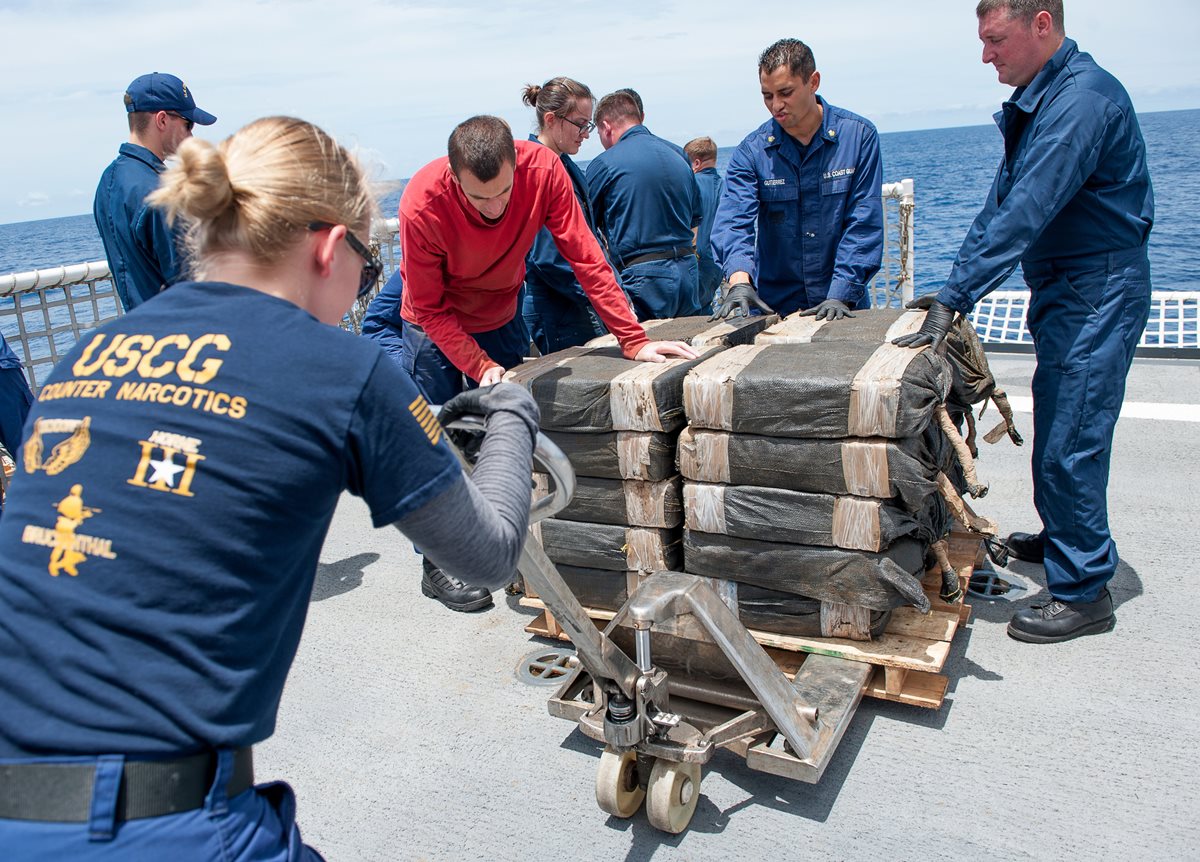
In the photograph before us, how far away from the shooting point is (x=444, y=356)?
13.2 feet

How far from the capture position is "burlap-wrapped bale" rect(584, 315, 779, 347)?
3.65 metres

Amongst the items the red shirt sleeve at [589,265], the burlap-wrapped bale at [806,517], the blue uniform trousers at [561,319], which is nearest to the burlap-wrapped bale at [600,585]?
the burlap-wrapped bale at [806,517]

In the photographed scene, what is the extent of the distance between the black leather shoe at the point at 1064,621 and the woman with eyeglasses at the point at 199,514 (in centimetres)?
275

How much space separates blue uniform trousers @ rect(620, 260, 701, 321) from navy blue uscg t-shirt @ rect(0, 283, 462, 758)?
404 centimetres

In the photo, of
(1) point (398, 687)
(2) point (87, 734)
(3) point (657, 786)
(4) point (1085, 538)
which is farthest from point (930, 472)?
(2) point (87, 734)

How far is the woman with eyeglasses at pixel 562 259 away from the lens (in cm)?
477

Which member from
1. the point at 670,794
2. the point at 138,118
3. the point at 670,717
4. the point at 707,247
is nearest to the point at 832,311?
the point at 670,717

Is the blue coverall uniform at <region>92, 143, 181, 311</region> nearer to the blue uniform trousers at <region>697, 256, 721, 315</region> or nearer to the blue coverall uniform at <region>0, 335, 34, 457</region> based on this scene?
the blue coverall uniform at <region>0, 335, 34, 457</region>

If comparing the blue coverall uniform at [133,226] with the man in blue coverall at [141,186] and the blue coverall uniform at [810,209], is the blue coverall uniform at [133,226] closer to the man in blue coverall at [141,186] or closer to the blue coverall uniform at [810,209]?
the man in blue coverall at [141,186]

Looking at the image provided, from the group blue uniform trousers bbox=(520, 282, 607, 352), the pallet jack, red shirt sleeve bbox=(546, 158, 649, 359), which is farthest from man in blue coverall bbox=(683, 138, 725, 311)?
the pallet jack

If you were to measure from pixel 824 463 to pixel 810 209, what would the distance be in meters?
2.02

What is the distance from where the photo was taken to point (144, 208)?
3.76 meters

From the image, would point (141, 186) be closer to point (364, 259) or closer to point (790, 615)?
point (364, 259)

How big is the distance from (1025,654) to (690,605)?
5.36 ft
